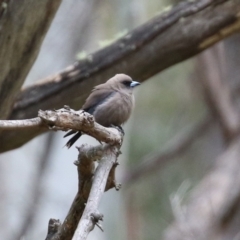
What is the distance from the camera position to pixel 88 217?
1.93 m

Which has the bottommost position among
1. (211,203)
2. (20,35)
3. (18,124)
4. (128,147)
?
(18,124)

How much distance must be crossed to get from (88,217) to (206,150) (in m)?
6.50

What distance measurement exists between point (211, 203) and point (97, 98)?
251 centimetres

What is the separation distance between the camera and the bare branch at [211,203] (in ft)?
16.7

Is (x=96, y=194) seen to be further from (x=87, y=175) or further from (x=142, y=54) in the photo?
(x=142, y=54)

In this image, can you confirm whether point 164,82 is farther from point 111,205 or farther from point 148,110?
point 111,205

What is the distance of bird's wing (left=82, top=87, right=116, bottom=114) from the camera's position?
3080 mm

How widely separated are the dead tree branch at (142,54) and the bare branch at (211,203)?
173 cm

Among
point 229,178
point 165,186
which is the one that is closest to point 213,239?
point 229,178

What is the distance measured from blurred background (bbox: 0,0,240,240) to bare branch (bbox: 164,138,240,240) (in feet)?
3.46

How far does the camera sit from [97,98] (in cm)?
308

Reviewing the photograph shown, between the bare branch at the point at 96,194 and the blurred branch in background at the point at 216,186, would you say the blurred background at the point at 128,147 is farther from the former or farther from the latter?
the bare branch at the point at 96,194

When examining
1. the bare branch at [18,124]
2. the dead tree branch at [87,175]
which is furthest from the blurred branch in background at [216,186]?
the bare branch at [18,124]

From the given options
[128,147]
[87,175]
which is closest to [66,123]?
[87,175]
